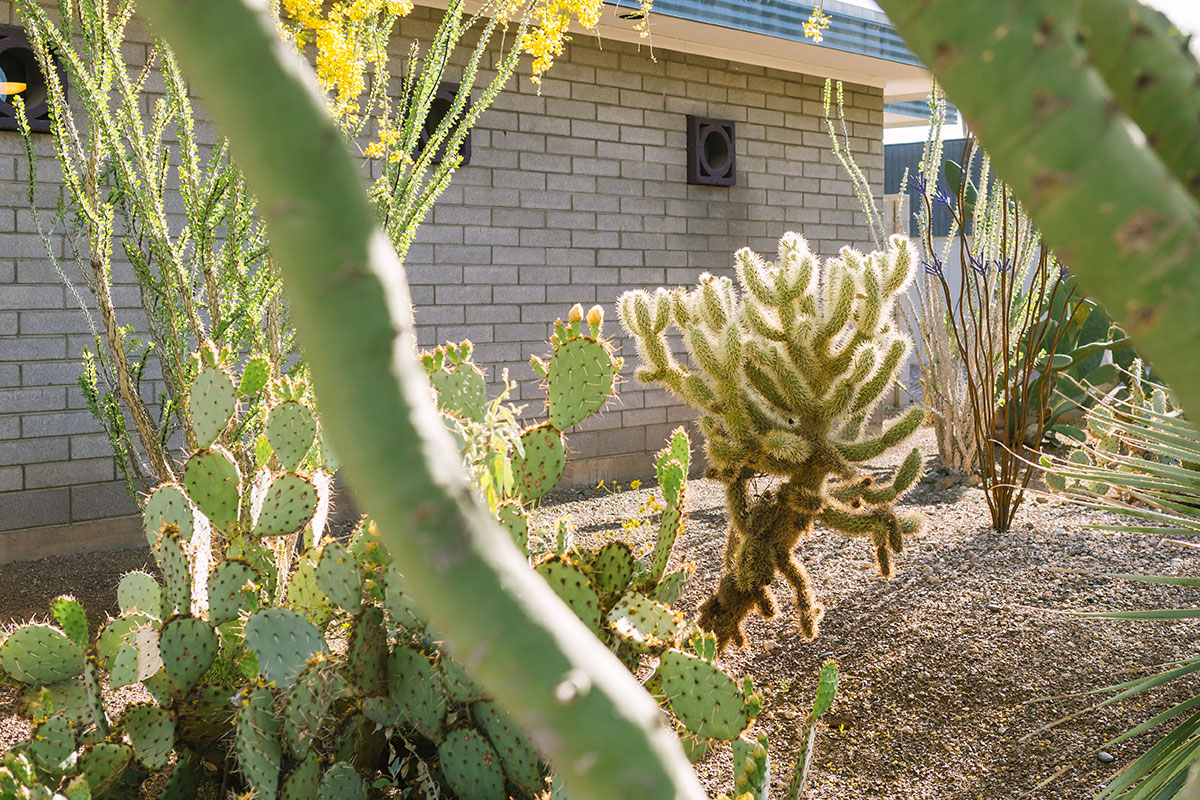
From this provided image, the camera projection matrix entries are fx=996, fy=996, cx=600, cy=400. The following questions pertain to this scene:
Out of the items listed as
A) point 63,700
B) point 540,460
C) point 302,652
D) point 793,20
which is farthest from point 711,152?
point 63,700

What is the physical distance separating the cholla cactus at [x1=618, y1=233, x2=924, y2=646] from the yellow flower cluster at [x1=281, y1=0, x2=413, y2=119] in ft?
5.57

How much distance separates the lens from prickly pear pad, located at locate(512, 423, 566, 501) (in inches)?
114

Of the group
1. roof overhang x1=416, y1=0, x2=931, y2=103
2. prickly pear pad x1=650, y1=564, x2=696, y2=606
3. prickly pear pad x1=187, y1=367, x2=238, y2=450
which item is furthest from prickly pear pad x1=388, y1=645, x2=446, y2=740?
roof overhang x1=416, y1=0, x2=931, y2=103

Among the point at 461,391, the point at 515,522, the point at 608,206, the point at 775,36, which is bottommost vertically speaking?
the point at 515,522

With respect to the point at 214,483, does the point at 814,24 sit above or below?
above

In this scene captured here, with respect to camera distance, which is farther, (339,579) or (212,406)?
(212,406)

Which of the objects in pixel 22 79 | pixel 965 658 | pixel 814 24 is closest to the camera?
pixel 965 658

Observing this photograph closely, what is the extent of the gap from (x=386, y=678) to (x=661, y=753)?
2.19m

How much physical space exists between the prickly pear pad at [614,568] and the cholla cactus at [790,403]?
109 centimetres

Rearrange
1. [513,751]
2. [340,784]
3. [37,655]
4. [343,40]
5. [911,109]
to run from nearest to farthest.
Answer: [340,784]
[513,751]
[37,655]
[343,40]
[911,109]

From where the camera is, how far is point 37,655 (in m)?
2.59

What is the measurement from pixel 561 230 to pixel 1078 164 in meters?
7.29

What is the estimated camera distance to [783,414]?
157 inches

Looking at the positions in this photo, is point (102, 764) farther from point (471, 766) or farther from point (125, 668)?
point (471, 766)
